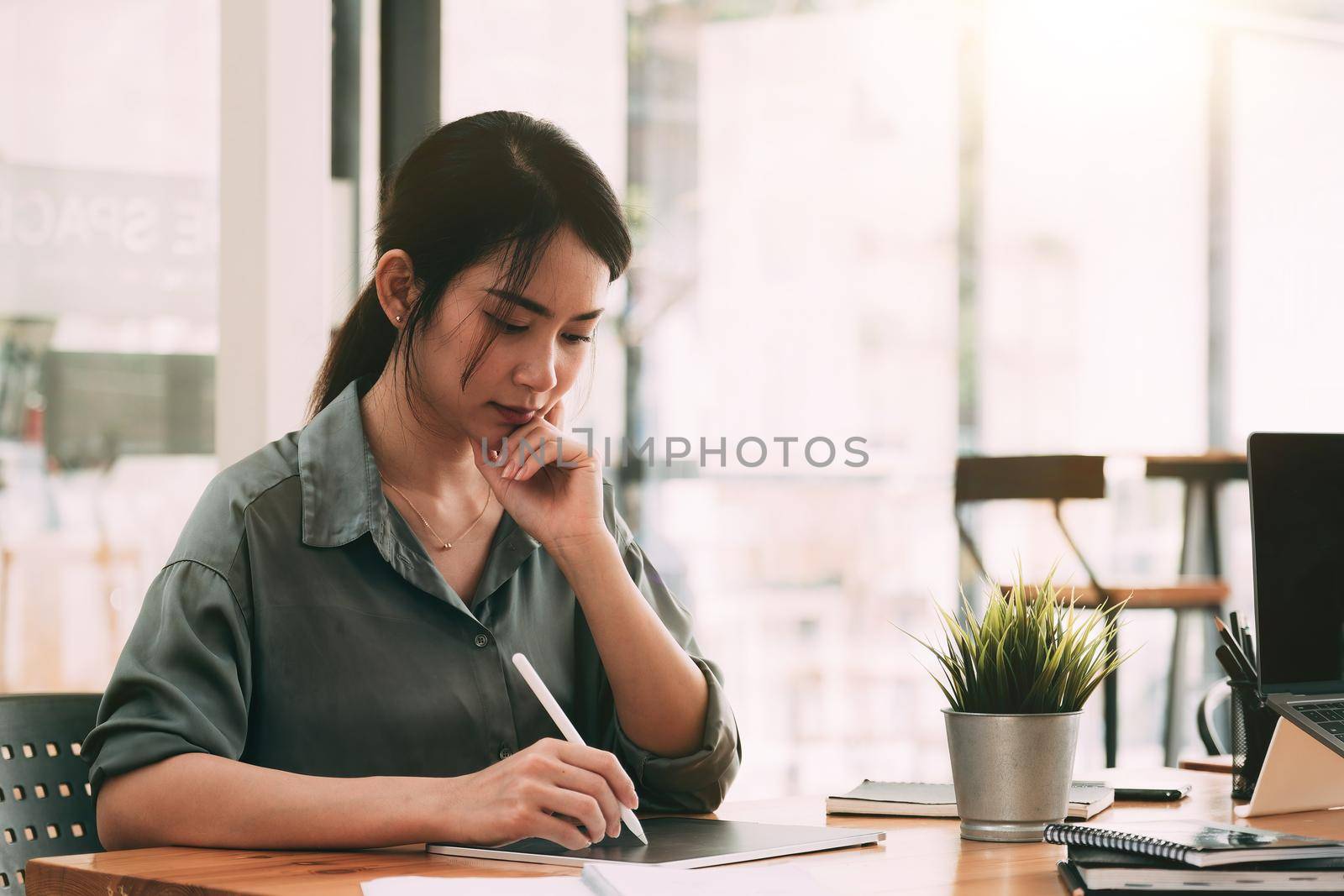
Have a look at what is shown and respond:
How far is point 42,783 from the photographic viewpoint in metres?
1.39

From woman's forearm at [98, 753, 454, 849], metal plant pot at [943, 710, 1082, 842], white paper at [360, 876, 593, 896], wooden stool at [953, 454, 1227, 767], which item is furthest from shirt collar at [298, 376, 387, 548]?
wooden stool at [953, 454, 1227, 767]

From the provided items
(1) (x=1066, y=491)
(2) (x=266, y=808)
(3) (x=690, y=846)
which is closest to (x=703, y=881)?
(3) (x=690, y=846)

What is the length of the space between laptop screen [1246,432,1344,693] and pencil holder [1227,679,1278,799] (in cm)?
5

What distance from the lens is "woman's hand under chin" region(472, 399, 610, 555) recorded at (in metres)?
1.47

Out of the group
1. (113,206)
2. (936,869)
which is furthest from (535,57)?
(936,869)

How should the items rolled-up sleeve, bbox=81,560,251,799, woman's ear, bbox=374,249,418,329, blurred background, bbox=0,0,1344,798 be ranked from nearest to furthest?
1. rolled-up sleeve, bbox=81,560,251,799
2. woman's ear, bbox=374,249,418,329
3. blurred background, bbox=0,0,1344,798

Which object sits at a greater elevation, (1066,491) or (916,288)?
(916,288)

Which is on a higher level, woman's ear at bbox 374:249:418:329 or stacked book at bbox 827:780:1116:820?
woman's ear at bbox 374:249:418:329

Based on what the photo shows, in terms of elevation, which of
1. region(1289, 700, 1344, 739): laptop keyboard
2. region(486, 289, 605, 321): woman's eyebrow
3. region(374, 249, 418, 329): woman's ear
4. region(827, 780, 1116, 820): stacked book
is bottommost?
region(827, 780, 1116, 820): stacked book

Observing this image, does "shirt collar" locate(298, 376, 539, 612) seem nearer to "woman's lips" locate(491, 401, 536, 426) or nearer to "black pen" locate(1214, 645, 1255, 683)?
"woman's lips" locate(491, 401, 536, 426)

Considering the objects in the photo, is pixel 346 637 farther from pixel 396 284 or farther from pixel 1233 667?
pixel 1233 667

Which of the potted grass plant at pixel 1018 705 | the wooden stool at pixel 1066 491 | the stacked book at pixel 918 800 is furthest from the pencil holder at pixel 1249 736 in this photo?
the wooden stool at pixel 1066 491

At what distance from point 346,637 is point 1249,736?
0.87m

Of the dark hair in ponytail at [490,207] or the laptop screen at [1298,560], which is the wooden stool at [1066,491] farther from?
the dark hair in ponytail at [490,207]
